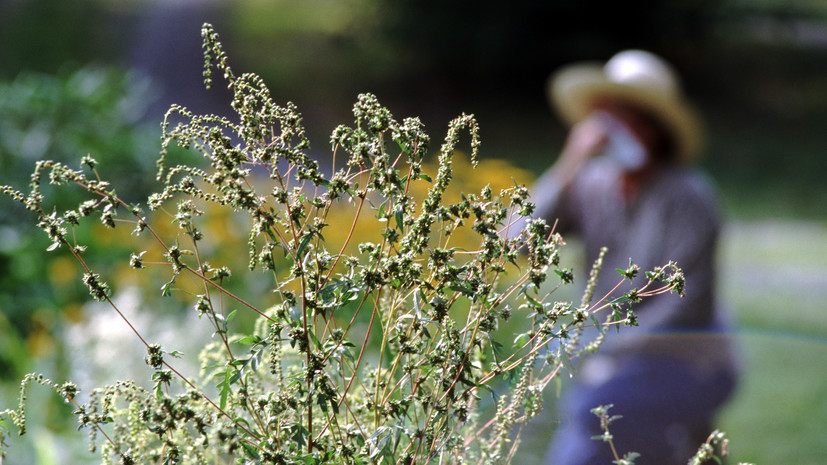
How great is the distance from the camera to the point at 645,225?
10.7 ft

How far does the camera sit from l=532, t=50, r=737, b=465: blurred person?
272cm

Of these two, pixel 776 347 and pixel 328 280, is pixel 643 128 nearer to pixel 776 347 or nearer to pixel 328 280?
pixel 776 347

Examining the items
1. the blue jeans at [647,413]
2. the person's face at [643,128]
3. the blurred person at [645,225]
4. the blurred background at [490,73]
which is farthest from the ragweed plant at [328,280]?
the blurred background at [490,73]

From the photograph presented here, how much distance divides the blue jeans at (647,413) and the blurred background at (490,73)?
9.25ft

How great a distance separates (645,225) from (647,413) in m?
1.43

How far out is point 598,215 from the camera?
11.3ft

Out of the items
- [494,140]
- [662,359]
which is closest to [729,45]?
[494,140]

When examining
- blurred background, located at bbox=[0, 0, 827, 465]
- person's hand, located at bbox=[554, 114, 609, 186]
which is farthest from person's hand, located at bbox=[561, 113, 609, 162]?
blurred background, located at bbox=[0, 0, 827, 465]

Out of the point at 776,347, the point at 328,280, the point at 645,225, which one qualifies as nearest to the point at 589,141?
the point at 645,225

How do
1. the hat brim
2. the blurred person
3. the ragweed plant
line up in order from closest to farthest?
the ragweed plant
the blurred person
the hat brim

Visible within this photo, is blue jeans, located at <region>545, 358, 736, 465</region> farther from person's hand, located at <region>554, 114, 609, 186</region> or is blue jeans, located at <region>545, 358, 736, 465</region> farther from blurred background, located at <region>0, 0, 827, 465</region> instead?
blurred background, located at <region>0, 0, 827, 465</region>

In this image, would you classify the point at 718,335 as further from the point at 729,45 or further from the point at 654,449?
the point at 729,45

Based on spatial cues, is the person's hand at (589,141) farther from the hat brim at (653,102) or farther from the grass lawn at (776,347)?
the grass lawn at (776,347)

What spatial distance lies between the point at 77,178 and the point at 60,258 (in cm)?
338
